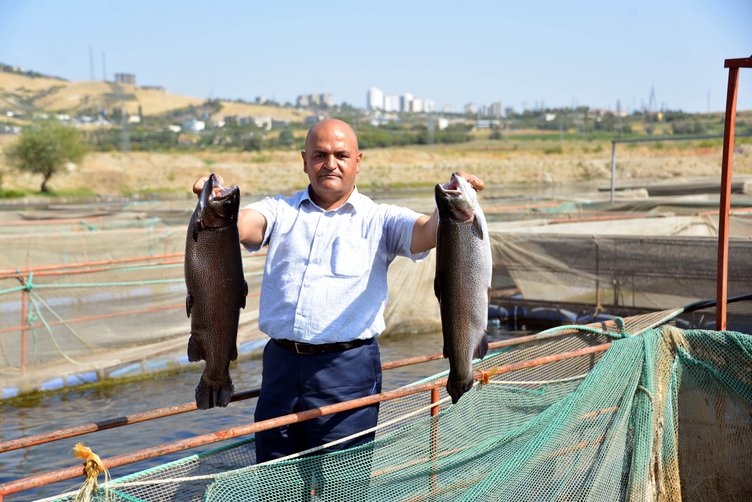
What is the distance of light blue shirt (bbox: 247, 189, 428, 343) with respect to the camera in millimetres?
4262

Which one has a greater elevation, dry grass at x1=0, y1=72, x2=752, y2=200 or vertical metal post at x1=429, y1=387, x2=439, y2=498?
vertical metal post at x1=429, y1=387, x2=439, y2=498

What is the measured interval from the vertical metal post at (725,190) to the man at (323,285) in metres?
2.76

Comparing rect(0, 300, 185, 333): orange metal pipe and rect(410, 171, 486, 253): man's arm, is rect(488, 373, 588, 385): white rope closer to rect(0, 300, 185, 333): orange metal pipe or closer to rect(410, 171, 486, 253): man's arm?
rect(410, 171, 486, 253): man's arm

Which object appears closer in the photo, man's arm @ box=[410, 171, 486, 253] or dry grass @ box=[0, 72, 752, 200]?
man's arm @ box=[410, 171, 486, 253]

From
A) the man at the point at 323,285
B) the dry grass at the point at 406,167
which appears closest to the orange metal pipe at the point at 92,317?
the man at the point at 323,285

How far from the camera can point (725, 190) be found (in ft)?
20.9

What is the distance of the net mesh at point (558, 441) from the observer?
13.7 ft

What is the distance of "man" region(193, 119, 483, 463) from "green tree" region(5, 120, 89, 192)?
71.5 meters

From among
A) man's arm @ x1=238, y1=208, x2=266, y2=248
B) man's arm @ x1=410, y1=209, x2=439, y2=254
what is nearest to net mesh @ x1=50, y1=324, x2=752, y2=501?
man's arm @ x1=410, y1=209, x2=439, y2=254

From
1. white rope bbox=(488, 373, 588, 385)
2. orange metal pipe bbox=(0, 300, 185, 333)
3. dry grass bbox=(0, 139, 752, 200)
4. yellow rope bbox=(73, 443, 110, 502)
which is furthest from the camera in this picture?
dry grass bbox=(0, 139, 752, 200)

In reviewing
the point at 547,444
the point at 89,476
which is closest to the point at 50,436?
the point at 89,476

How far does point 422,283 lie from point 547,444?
10.6 metres

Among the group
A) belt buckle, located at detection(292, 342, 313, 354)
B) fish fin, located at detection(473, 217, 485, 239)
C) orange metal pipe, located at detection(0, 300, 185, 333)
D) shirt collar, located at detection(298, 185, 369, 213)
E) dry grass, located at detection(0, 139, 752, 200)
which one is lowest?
dry grass, located at detection(0, 139, 752, 200)

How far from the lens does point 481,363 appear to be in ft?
19.4
